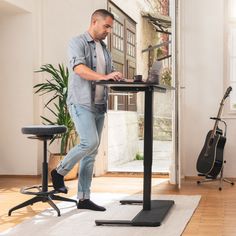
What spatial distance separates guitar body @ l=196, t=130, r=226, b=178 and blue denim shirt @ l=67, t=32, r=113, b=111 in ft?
6.33

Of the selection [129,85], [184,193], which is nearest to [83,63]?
[129,85]

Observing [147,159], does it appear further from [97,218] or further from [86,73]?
[86,73]

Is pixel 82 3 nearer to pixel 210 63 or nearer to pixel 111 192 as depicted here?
pixel 210 63

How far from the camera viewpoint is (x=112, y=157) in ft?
24.2

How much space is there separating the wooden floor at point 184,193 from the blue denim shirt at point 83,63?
3.10ft

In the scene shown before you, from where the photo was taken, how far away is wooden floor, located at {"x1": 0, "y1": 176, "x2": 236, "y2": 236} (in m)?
3.52

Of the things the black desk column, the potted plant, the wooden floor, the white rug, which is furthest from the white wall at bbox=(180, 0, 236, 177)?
the black desk column

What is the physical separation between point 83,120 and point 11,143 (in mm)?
2836

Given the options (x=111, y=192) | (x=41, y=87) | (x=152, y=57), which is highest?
(x=152, y=57)

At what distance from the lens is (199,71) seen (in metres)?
6.02

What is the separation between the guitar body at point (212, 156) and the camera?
541 centimetres

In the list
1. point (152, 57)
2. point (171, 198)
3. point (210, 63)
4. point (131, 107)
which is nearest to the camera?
point (171, 198)

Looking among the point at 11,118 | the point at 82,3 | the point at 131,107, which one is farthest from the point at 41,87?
the point at 131,107

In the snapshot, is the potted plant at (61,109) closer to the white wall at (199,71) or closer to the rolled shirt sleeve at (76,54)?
the white wall at (199,71)
